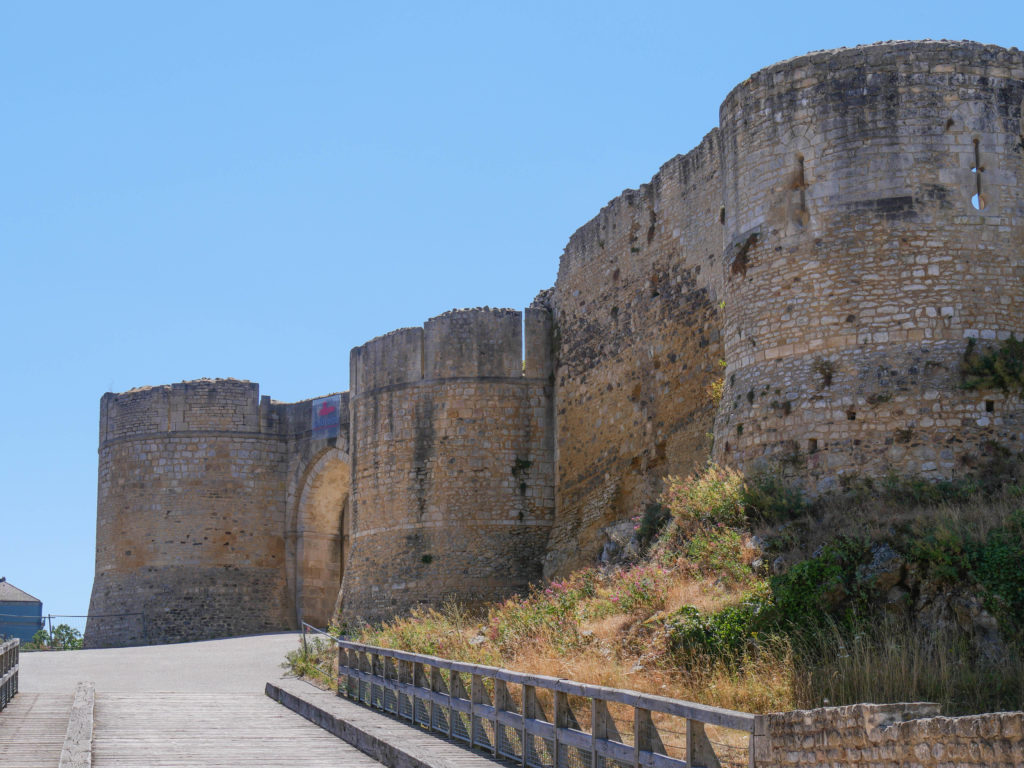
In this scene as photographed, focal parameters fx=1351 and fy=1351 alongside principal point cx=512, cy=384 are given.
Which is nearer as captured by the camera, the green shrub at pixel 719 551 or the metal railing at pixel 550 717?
the metal railing at pixel 550 717

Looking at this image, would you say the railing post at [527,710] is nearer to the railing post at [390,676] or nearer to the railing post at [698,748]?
the railing post at [698,748]

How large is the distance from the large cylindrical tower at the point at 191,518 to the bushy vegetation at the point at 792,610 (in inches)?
505

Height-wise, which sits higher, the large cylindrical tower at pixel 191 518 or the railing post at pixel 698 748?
the large cylindrical tower at pixel 191 518

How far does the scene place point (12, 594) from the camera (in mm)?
46781

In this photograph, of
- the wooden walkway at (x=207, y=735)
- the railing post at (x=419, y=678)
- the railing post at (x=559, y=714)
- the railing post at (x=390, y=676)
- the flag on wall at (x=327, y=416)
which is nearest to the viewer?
the railing post at (x=559, y=714)

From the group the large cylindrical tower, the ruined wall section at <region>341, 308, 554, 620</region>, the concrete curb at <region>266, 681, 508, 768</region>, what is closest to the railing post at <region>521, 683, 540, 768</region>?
the concrete curb at <region>266, 681, 508, 768</region>

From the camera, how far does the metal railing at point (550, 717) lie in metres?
7.02

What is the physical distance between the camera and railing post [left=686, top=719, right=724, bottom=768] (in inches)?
271

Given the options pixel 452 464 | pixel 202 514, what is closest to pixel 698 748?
pixel 452 464

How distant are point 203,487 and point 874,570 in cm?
1774

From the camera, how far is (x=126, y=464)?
2698cm

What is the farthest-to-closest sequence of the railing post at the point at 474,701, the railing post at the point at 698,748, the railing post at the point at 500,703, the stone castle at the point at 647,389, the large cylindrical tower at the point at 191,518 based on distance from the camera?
the large cylindrical tower at the point at 191,518 → the stone castle at the point at 647,389 → the railing post at the point at 474,701 → the railing post at the point at 500,703 → the railing post at the point at 698,748

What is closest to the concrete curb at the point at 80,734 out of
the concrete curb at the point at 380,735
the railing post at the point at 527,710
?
the concrete curb at the point at 380,735

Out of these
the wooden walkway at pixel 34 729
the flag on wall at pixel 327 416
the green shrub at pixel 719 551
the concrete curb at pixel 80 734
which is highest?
the flag on wall at pixel 327 416
